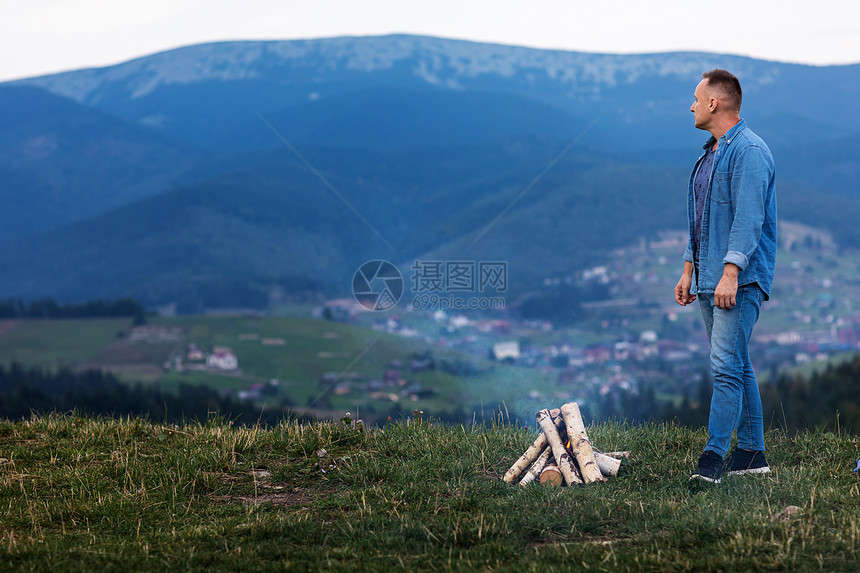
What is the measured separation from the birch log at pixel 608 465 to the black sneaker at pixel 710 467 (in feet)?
1.70

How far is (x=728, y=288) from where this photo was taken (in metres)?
4.82

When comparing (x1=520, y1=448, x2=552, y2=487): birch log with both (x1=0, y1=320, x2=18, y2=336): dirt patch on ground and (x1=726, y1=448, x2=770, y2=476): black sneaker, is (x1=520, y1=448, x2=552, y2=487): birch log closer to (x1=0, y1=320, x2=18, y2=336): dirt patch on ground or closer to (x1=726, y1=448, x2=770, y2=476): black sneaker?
(x1=726, y1=448, x2=770, y2=476): black sneaker

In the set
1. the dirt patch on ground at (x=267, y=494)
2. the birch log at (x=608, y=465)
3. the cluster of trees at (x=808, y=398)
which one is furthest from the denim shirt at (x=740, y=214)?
the cluster of trees at (x=808, y=398)

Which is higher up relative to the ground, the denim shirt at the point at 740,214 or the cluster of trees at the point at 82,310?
the denim shirt at the point at 740,214

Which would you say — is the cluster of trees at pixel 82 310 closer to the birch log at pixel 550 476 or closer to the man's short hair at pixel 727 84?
the birch log at pixel 550 476

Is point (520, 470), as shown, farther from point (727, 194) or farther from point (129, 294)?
point (129, 294)

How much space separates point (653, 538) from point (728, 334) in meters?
1.69

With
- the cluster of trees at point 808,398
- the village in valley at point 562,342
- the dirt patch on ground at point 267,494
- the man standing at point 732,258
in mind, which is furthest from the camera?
the village in valley at point 562,342

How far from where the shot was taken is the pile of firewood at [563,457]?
514cm

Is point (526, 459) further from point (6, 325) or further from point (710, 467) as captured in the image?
point (6, 325)

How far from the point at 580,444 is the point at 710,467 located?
34.9 inches

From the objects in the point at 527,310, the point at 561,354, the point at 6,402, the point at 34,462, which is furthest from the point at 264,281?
→ the point at 34,462

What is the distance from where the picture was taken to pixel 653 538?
12.9 ft

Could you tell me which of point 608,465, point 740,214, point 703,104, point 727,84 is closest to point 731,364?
point 740,214
